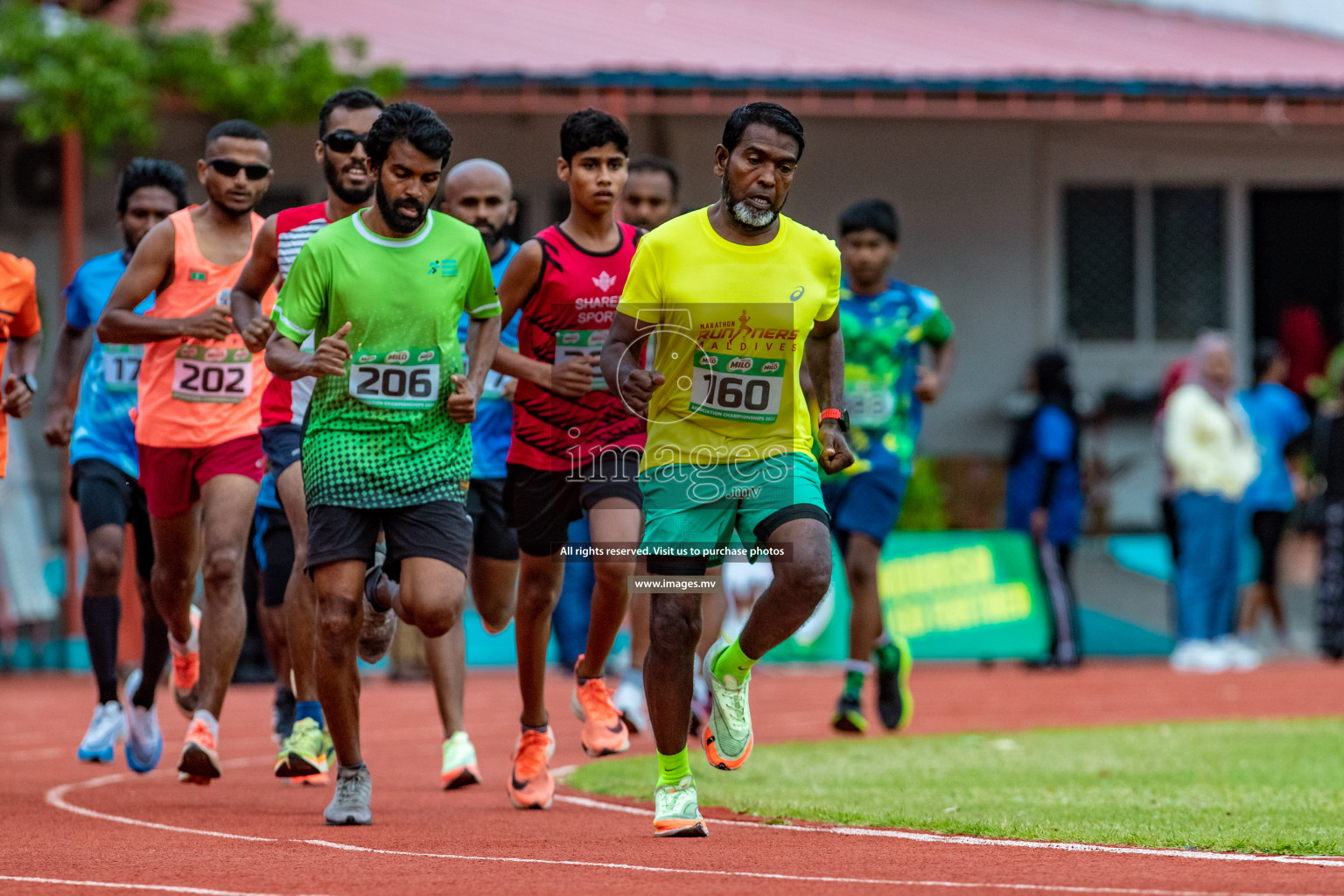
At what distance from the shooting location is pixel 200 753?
7812 millimetres

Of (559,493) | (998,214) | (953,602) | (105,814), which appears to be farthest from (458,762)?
(998,214)

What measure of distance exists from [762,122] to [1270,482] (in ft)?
38.1

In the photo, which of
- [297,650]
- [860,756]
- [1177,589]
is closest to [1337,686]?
[1177,589]

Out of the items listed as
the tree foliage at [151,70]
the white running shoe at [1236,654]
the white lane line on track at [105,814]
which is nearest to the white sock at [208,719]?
the white lane line on track at [105,814]

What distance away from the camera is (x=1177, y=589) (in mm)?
16094

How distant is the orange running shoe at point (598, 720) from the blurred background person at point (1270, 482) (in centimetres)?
982

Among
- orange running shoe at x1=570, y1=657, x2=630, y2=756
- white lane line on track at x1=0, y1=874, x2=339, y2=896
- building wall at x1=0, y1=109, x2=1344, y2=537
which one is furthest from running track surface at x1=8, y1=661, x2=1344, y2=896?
building wall at x1=0, y1=109, x2=1344, y2=537

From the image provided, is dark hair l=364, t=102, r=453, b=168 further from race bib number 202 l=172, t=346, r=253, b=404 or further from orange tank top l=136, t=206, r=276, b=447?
race bib number 202 l=172, t=346, r=253, b=404

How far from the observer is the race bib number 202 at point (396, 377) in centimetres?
675

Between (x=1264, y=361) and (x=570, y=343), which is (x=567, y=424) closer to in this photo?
(x=570, y=343)

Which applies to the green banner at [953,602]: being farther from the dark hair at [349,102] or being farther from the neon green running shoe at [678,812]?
the neon green running shoe at [678,812]

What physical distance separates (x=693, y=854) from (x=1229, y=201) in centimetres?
1613

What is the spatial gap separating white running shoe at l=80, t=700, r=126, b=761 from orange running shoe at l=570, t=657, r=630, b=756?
6.99 ft

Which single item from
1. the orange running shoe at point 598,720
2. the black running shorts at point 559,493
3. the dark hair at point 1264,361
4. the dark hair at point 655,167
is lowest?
the orange running shoe at point 598,720
